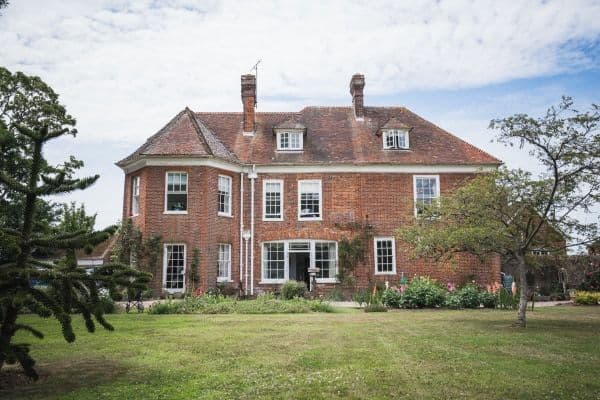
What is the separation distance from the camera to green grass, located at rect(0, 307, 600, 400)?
639 centimetres

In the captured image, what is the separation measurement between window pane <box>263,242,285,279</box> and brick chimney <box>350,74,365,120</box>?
8.91 meters

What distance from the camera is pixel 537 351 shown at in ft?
29.6

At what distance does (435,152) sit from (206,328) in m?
17.0

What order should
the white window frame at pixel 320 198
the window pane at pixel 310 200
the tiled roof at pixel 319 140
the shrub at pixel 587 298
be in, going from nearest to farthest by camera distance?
the shrub at pixel 587 298, the tiled roof at pixel 319 140, the white window frame at pixel 320 198, the window pane at pixel 310 200

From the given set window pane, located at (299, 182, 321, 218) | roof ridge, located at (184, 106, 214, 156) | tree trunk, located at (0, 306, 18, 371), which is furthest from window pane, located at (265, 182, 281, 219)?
tree trunk, located at (0, 306, 18, 371)

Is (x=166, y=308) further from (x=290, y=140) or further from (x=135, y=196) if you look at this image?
(x=290, y=140)

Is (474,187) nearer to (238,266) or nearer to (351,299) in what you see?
(351,299)

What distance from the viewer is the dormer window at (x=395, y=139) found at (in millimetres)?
25406

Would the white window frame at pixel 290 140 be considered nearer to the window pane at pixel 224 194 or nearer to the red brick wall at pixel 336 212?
the red brick wall at pixel 336 212

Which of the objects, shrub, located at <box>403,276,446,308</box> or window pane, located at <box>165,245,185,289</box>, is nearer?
shrub, located at <box>403,276,446,308</box>

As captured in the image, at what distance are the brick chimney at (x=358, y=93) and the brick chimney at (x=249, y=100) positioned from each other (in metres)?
5.64

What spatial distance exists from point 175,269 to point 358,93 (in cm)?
1383

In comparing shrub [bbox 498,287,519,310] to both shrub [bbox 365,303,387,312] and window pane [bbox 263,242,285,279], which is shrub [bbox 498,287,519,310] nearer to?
shrub [bbox 365,303,387,312]

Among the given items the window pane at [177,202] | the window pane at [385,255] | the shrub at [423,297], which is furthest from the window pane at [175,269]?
the shrub at [423,297]
